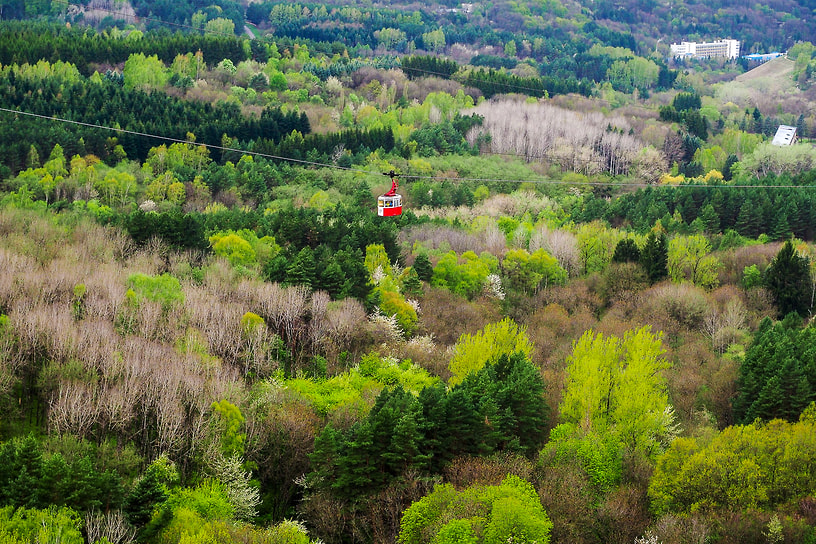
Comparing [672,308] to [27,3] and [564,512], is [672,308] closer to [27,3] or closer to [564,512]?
[564,512]

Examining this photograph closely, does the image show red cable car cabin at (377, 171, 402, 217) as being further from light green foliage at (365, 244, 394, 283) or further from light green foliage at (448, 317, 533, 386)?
light green foliage at (365, 244, 394, 283)

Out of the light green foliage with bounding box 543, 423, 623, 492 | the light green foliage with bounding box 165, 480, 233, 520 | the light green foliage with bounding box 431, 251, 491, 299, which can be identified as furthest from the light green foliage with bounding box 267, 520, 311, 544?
the light green foliage with bounding box 431, 251, 491, 299

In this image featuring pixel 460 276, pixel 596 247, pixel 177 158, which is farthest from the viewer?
pixel 177 158

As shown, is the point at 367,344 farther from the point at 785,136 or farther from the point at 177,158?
the point at 785,136

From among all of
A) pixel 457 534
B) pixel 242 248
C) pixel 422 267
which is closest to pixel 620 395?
pixel 457 534

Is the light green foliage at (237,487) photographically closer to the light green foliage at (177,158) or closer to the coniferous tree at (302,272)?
the coniferous tree at (302,272)

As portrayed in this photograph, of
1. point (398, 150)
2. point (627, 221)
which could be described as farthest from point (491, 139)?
point (627, 221)
